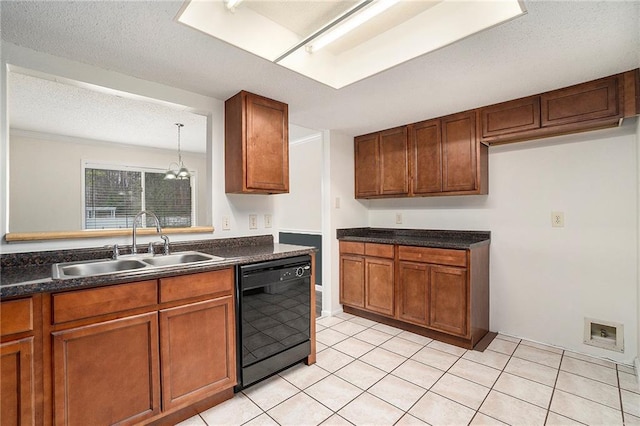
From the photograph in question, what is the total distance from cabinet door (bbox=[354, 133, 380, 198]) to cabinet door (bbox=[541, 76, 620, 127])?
1637 mm

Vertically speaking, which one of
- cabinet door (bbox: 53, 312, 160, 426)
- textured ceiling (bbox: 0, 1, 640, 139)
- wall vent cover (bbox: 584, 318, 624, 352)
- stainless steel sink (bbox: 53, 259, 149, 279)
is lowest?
wall vent cover (bbox: 584, 318, 624, 352)

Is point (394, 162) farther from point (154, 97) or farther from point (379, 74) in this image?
point (154, 97)

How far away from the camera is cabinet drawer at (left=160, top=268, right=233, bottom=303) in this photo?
1.63 meters

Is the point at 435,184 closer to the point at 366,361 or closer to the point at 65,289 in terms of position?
the point at 366,361

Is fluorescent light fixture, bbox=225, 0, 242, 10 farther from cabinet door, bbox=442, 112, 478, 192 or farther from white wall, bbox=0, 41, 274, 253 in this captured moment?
cabinet door, bbox=442, 112, 478, 192

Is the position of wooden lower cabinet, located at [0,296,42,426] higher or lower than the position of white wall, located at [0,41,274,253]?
lower

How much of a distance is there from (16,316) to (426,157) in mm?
3201

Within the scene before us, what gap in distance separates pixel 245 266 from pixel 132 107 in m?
2.63

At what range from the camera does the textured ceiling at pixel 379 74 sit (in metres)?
1.45

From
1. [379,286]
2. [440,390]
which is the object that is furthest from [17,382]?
[379,286]

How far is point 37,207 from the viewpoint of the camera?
4.22m

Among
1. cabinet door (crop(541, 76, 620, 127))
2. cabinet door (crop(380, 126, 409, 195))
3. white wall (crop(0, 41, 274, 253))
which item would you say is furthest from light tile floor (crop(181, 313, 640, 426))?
cabinet door (crop(541, 76, 620, 127))

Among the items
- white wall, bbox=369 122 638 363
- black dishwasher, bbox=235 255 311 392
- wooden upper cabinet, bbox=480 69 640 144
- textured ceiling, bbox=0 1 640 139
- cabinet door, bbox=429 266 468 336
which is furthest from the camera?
cabinet door, bbox=429 266 468 336

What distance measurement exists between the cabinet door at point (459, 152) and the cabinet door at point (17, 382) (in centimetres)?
316
